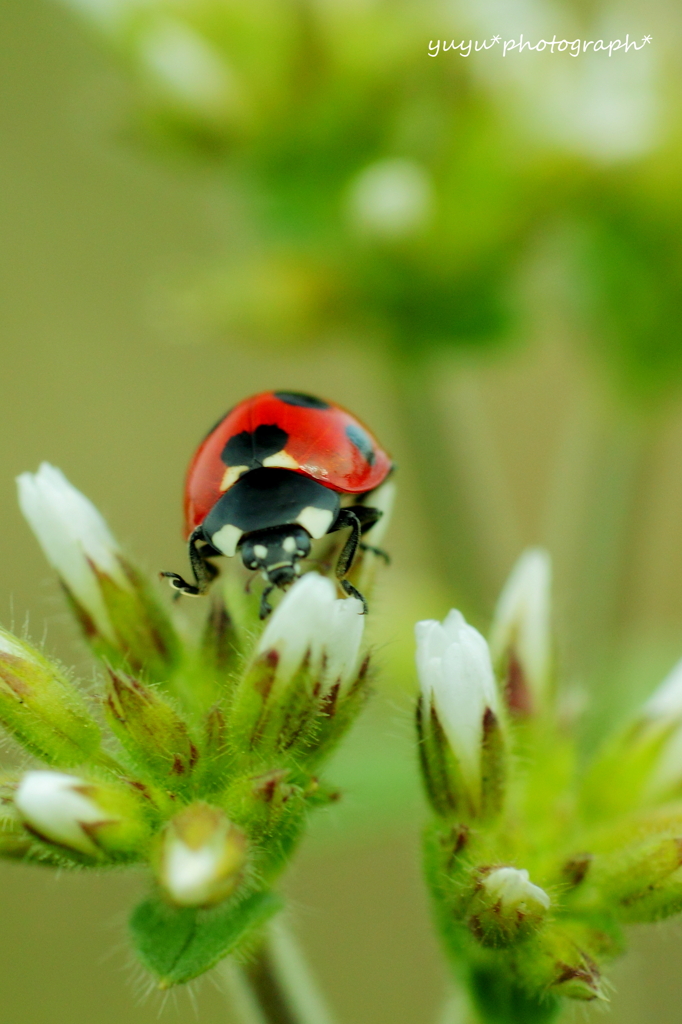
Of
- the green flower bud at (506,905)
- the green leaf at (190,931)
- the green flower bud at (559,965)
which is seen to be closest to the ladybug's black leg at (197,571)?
the green leaf at (190,931)

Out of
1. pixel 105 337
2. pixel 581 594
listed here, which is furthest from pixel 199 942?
pixel 105 337

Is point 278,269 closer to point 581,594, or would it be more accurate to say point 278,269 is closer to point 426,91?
point 426,91

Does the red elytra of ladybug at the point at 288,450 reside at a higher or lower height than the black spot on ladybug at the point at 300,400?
lower

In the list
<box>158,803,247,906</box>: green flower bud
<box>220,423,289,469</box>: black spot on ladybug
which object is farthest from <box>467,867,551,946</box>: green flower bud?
<box>220,423,289,469</box>: black spot on ladybug

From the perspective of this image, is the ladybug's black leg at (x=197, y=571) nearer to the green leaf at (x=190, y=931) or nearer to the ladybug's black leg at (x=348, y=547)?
the ladybug's black leg at (x=348, y=547)

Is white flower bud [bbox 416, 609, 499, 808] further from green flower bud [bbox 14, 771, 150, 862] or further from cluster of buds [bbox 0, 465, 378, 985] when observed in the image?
green flower bud [bbox 14, 771, 150, 862]
